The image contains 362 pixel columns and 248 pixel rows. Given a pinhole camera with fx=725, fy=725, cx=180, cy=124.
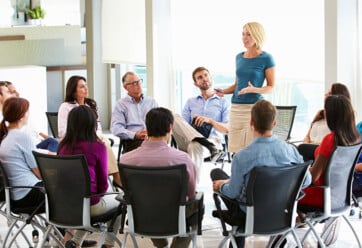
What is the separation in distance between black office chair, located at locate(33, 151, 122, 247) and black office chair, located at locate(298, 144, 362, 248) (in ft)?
4.08

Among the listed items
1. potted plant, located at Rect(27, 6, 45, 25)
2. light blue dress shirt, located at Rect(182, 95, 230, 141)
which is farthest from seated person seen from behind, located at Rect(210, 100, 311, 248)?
potted plant, located at Rect(27, 6, 45, 25)

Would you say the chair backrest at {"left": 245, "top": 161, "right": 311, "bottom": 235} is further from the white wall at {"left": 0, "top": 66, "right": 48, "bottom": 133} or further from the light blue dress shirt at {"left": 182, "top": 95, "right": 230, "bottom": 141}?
the white wall at {"left": 0, "top": 66, "right": 48, "bottom": 133}

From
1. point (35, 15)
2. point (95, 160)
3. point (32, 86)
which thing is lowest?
point (95, 160)

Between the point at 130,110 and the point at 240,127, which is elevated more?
the point at 130,110

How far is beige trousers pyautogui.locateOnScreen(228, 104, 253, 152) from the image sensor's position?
6.73m

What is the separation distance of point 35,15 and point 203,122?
8.78 metres

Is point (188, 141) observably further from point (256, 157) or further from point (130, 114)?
point (256, 157)

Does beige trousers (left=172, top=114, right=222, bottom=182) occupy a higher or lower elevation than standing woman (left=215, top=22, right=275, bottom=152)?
lower

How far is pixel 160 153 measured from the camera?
4.40m

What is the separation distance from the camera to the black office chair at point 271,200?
404 centimetres

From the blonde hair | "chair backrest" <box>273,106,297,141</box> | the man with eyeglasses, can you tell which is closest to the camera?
the blonde hair

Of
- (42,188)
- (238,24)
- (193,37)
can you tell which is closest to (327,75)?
(238,24)

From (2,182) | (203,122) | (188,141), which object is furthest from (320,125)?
(2,182)

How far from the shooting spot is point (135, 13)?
10078mm
